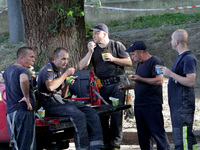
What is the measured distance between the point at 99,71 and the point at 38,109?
1.43 meters

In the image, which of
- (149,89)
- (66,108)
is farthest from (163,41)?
(66,108)

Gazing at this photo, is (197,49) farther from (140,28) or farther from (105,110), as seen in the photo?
(105,110)

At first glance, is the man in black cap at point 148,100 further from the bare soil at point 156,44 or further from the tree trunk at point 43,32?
the bare soil at point 156,44

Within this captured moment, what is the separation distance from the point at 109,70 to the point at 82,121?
4.68 ft

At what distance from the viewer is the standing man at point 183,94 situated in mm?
5004

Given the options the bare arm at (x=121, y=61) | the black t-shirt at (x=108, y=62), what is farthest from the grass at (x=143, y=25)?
the bare arm at (x=121, y=61)

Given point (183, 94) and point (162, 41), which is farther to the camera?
point (162, 41)

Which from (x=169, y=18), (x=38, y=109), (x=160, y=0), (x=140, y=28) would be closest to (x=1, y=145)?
(x=38, y=109)

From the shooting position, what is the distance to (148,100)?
221 inches

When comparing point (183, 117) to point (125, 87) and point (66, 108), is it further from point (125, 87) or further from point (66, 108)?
point (66, 108)

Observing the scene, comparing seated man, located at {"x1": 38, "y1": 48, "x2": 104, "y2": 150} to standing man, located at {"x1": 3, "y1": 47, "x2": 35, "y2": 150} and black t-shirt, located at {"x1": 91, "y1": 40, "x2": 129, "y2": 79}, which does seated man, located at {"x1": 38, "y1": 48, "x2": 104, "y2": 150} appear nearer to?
standing man, located at {"x1": 3, "y1": 47, "x2": 35, "y2": 150}

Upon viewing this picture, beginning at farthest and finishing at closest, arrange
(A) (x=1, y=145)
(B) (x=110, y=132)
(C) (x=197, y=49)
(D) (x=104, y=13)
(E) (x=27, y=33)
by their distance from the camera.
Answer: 1. (D) (x=104, y=13)
2. (C) (x=197, y=49)
3. (E) (x=27, y=33)
4. (B) (x=110, y=132)
5. (A) (x=1, y=145)

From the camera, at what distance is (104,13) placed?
17.8m

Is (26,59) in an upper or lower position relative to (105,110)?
upper
